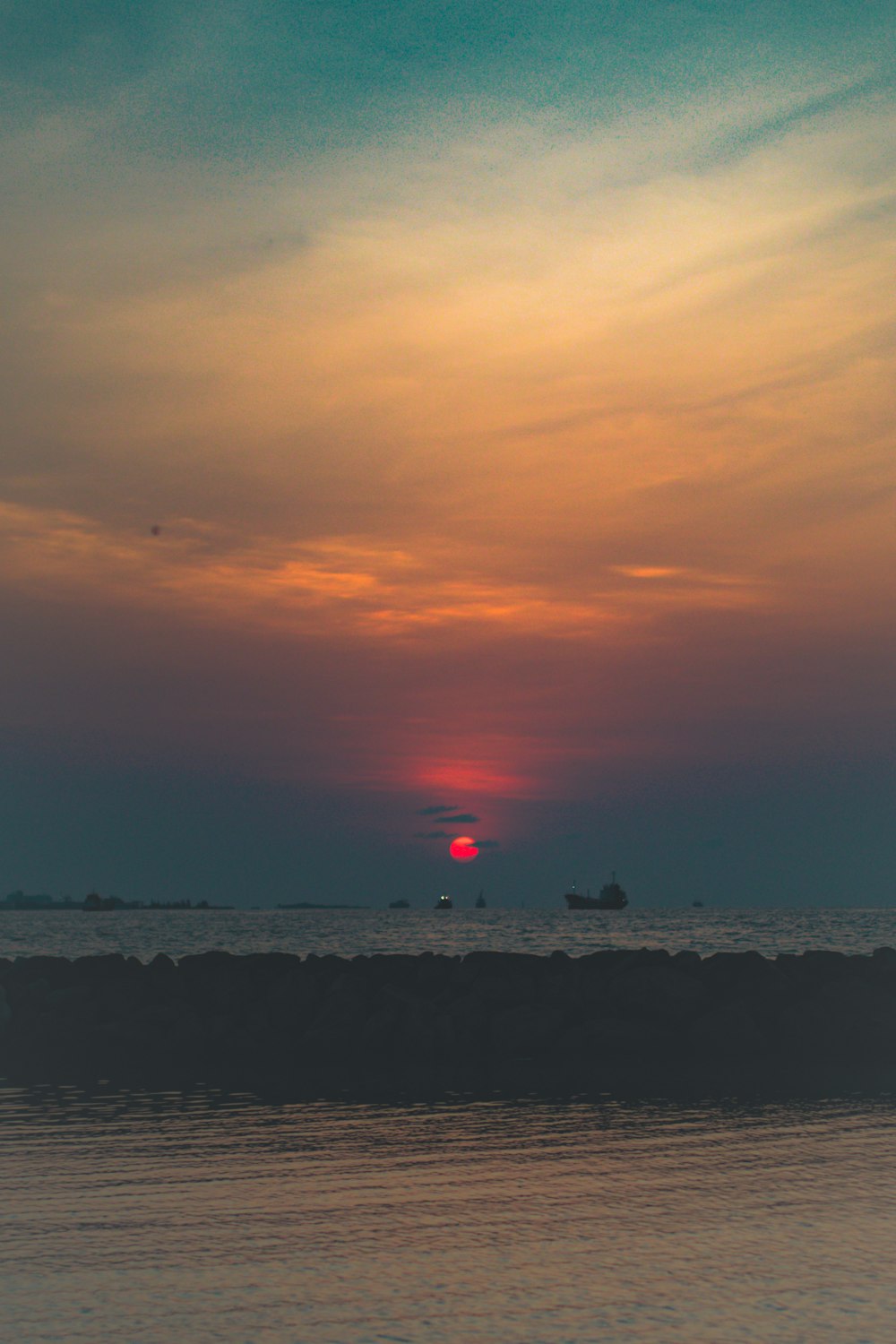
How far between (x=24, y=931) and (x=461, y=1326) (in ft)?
325

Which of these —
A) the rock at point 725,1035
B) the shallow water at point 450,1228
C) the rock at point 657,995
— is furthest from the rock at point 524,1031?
the shallow water at point 450,1228

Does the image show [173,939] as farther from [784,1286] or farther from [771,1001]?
[784,1286]

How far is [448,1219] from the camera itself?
9328 mm

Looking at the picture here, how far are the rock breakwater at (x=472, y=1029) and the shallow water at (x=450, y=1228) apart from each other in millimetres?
3986

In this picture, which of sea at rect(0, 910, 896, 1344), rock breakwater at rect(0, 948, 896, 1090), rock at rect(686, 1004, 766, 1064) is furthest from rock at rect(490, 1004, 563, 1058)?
sea at rect(0, 910, 896, 1344)

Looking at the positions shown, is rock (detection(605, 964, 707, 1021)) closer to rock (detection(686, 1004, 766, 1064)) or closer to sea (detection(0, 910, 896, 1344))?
rock (detection(686, 1004, 766, 1064))

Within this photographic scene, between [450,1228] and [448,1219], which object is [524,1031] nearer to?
[448,1219]

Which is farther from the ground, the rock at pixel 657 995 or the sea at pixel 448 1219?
the rock at pixel 657 995

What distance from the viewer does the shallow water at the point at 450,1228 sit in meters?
7.08

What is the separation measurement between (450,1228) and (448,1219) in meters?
0.26

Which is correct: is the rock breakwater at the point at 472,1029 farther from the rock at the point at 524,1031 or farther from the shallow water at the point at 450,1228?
the shallow water at the point at 450,1228

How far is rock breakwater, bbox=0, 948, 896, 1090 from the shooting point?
18203 mm

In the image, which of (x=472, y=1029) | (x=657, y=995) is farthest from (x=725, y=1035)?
(x=472, y=1029)

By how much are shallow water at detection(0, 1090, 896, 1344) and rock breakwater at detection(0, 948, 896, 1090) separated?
3.99 m
